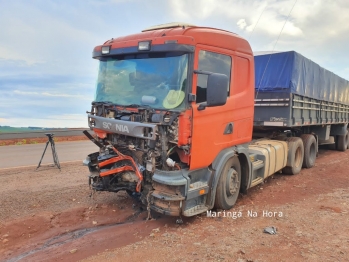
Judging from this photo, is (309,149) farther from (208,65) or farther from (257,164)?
(208,65)

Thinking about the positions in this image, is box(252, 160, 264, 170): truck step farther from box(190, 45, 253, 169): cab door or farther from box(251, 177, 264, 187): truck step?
box(190, 45, 253, 169): cab door

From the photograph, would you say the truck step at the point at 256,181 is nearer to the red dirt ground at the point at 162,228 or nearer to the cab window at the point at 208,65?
the red dirt ground at the point at 162,228

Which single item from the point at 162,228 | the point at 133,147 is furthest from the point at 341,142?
the point at 133,147

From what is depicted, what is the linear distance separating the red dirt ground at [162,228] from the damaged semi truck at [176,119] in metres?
0.41

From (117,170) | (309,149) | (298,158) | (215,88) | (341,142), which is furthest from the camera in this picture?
(341,142)

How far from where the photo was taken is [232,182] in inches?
205

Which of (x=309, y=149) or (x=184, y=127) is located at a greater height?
(x=184, y=127)

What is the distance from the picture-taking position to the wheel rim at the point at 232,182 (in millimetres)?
5074

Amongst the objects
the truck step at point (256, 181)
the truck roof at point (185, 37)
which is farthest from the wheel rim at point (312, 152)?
the truck roof at point (185, 37)

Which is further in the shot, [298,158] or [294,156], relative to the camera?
[298,158]

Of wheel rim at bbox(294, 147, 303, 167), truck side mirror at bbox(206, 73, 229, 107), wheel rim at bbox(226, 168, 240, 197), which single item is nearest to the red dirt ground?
wheel rim at bbox(226, 168, 240, 197)

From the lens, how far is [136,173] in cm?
450

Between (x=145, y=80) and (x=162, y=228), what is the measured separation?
2.25m

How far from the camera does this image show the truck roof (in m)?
4.22
